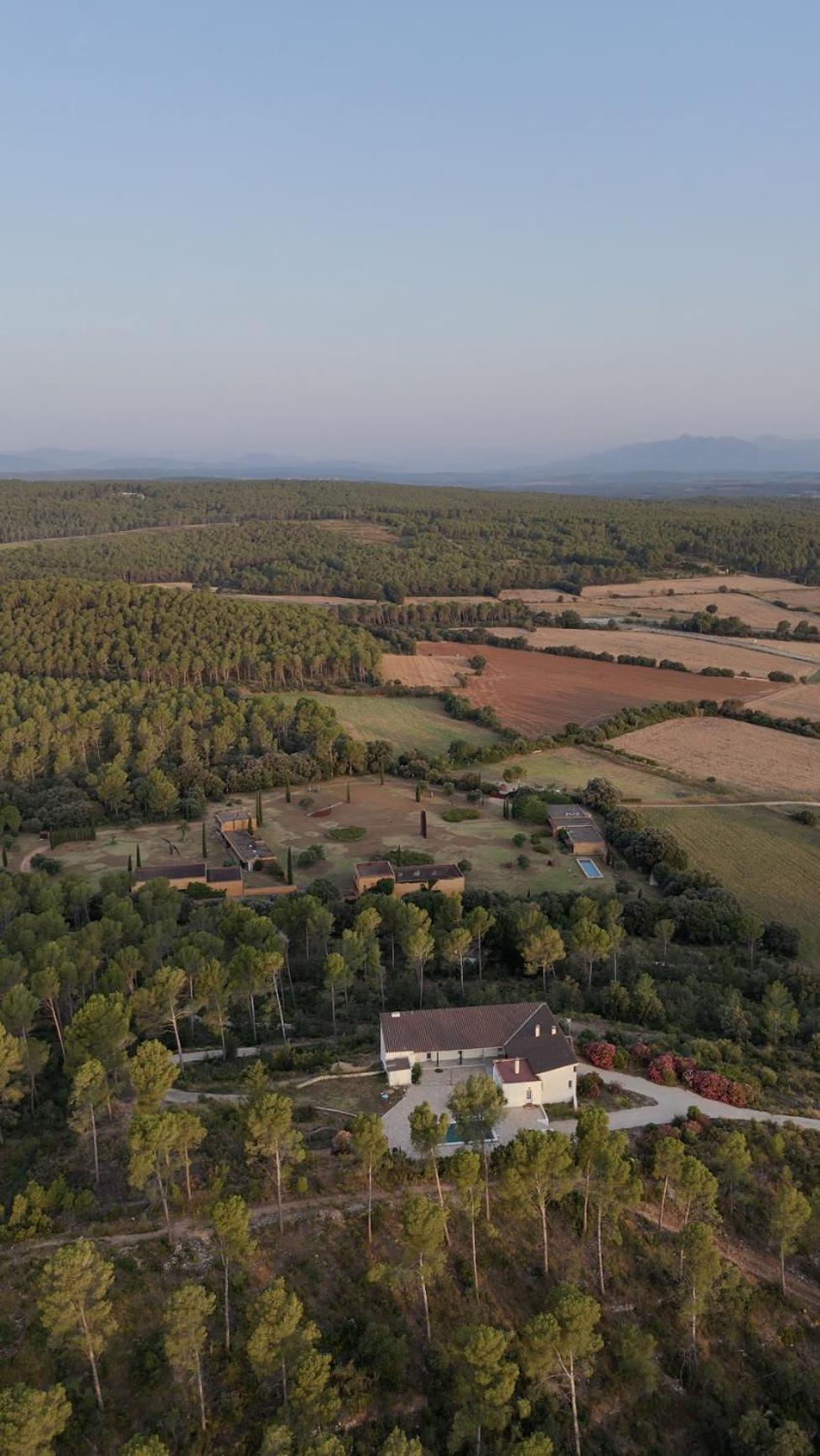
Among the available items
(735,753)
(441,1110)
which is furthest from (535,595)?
(441,1110)

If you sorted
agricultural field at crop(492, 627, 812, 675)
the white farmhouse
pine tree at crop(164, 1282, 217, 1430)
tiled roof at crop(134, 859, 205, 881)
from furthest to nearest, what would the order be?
agricultural field at crop(492, 627, 812, 675) < tiled roof at crop(134, 859, 205, 881) < the white farmhouse < pine tree at crop(164, 1282, 217, 1430)

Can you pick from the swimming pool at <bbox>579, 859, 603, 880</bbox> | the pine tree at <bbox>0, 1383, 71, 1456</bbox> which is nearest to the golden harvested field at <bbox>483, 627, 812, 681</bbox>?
the swimming pool at <bbox>579, 859, 603, 880</bbox>

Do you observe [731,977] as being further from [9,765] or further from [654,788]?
[9,765]

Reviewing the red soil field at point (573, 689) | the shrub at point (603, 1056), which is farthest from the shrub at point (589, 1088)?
the red soil field at point (573, 689)

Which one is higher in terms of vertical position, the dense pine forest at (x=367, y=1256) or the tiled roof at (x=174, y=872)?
the dense pine forest at (x=367, y=1256)

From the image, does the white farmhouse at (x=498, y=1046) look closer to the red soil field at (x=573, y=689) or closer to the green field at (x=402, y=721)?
the green field at (x=402, y=721)

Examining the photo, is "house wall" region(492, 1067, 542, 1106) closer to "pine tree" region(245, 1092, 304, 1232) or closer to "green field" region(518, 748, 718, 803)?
"pine tree" region(245, 1092, 304, 1232)
